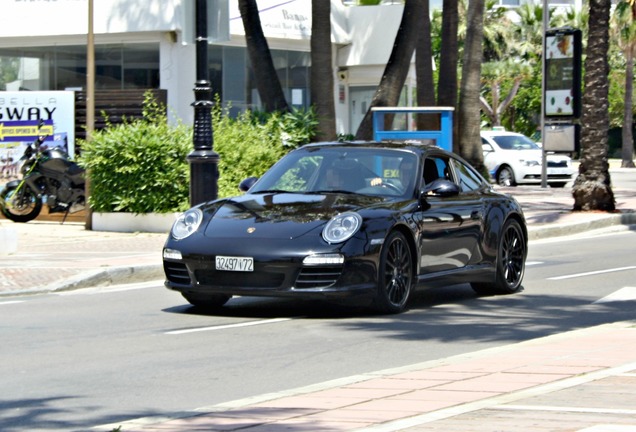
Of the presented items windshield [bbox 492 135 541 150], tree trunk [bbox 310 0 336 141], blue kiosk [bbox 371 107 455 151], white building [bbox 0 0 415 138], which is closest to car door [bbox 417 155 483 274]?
blue kiosk [bbox 371 107 455 151]

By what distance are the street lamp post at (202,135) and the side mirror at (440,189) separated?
13.2 ft

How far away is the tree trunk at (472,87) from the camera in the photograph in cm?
3114

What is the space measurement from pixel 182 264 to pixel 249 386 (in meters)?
3.46

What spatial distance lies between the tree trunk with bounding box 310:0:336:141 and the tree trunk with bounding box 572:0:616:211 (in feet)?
15.3

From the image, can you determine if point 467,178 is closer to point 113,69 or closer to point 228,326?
point 228,326

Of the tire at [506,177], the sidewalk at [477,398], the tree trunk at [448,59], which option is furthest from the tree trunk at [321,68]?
the tire at [506,177]

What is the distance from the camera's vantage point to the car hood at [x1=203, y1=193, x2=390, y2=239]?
10922mm

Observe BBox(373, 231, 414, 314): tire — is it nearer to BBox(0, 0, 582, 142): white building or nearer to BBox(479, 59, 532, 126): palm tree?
BBox(0, 0, 582, 142): white building

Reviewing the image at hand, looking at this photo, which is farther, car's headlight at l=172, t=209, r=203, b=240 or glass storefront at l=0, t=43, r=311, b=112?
glass storefront at l=0, t=43, r=311, b=112

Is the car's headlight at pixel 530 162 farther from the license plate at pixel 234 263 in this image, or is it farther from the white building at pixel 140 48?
the license plate at pixel 234 263

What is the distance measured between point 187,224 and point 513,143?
2845 cm

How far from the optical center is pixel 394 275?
37.0ft

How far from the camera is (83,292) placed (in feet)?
44.0

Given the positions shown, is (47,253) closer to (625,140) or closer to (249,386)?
(249,386)
